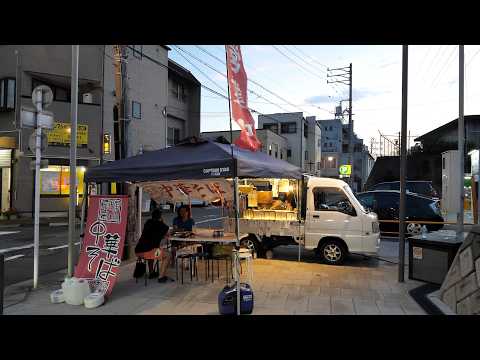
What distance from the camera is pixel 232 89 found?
579 cm

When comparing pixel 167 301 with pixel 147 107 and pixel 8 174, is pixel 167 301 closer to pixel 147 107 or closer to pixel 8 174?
pixel 8 174

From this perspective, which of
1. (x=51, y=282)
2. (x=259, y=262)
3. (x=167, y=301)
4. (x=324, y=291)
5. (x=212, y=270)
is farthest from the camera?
(x=259, y=262)

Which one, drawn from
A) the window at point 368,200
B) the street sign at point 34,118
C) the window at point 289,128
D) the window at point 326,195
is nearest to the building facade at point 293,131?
the window at point 289,128

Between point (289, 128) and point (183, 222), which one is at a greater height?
point (289, 128)

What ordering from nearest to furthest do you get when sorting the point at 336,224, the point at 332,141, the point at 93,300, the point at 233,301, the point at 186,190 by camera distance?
the point at 233,301 < the point at 93,300 < the point at 336,224 < the point at 186,190 < the point at 332,141

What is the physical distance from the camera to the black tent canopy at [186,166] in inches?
238

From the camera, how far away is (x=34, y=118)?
7.11 meters

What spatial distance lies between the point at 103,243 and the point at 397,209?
10.5m

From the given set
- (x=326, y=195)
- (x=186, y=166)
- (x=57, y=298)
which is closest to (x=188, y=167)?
(x=186, y=166)

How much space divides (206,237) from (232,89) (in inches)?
127

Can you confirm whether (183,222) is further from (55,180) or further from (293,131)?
(293,131)

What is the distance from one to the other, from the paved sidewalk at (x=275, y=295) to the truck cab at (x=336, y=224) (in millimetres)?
465

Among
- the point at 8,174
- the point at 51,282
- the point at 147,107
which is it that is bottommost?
the point at 51,282
